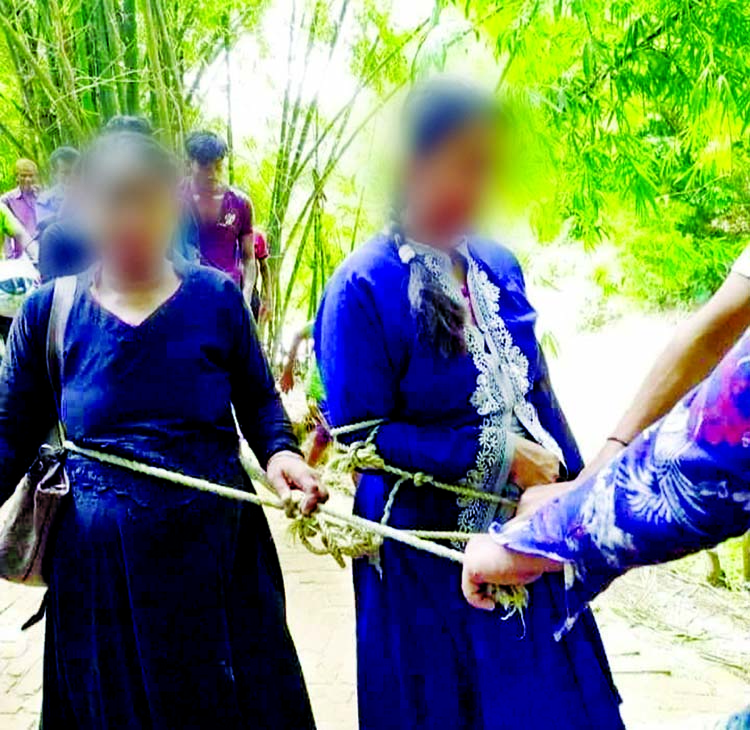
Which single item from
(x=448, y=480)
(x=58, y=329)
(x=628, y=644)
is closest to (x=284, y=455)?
(x=448, y=480)

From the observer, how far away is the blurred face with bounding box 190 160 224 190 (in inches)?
175

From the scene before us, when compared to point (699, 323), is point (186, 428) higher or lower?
higher

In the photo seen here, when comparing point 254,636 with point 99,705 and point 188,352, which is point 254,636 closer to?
point 99,705

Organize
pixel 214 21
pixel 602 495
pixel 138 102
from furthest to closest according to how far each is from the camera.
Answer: pixel 214 21
pixel 138 102
pixel 602 495

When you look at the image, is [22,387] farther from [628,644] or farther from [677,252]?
[677,252]

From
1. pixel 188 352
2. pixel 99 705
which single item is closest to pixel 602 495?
pixel 188 352

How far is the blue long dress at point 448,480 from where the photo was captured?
5.80ft

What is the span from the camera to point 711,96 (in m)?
2.83

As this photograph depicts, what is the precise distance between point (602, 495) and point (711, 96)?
219cm

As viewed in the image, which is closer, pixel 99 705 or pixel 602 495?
pixel 602 495

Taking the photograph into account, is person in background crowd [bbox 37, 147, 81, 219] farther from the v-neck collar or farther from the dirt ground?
the dirt ground

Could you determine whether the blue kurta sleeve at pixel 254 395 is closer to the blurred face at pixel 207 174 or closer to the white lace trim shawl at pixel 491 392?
the white lace trim shawl at pixel 491 392

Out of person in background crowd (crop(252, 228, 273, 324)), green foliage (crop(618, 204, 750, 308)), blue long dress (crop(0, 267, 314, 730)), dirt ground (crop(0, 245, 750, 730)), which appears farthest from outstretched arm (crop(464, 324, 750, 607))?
person in background crowd (crop(252, 228, 273, 324))

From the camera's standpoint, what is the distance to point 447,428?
179 centimetres
